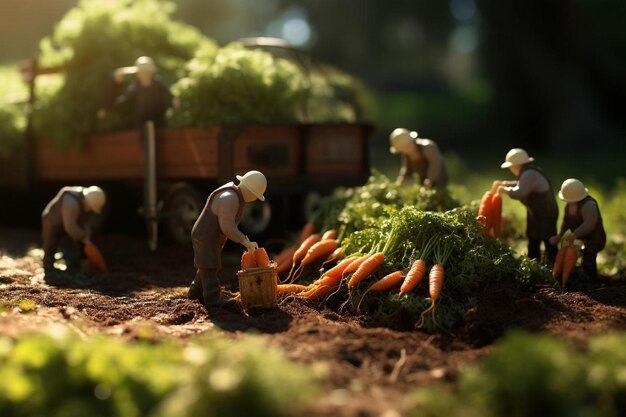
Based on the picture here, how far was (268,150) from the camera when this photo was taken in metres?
8.95

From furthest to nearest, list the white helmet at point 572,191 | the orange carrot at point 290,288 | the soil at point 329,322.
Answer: the white helmet at point 572,191 → the orange carrot at point 290,288 → the soil at point 329,322

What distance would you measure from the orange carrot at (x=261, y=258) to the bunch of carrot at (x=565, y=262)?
101 inches

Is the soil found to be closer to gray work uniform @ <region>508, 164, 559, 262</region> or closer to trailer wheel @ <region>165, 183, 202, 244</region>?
gray work uniform @ <region>508, 164, 559, 262</region>

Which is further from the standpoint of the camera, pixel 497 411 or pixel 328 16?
pixel 328 16

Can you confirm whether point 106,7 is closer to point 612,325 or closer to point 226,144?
point 226,144

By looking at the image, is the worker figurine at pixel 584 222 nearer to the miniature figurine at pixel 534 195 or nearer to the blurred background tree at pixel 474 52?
the miniature figurine at pixel 534 195

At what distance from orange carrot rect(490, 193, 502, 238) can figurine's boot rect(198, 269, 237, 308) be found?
105 inches

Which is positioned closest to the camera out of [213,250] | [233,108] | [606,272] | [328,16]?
[213,250]

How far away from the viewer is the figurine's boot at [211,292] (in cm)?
656

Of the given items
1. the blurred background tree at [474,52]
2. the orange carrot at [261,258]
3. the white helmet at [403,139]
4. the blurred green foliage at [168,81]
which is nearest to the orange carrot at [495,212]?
the white helmet at [403,139]

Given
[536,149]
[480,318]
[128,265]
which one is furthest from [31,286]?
[536,149]

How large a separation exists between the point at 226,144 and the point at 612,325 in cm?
444

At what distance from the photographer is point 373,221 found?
7.48 meters

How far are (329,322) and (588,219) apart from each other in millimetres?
2700
